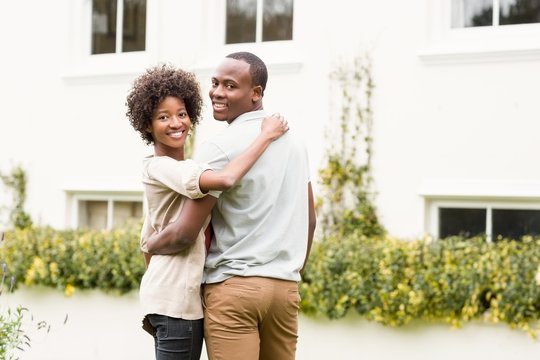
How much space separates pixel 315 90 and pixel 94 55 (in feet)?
8.38

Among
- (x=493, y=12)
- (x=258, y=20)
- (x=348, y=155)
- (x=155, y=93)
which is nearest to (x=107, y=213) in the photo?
(x=258, y=20)

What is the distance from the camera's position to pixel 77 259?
8.62 m

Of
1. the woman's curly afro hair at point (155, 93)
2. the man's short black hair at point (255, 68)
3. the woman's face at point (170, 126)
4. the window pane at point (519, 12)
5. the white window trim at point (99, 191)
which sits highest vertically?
the window pane at point (519, 12)

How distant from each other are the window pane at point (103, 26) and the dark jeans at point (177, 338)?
6.44m

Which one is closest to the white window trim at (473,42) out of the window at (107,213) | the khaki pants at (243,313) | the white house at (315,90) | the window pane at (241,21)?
the white house at (315,90)

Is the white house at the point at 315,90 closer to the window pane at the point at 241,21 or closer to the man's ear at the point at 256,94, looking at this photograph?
the window pane at the point at 241,21

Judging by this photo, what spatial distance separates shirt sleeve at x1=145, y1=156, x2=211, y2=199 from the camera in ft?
11.9

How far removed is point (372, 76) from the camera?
8297 mm

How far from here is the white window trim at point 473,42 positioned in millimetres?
7680

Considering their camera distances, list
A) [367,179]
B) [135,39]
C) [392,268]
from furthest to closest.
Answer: [135,39] < [367,179] < [392,268]

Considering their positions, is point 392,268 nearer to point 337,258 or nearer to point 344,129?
point 337,258

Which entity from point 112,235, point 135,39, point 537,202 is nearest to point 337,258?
point 537,202

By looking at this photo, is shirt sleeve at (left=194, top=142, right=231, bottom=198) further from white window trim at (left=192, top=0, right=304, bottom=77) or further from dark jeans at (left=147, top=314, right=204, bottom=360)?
white window trim at (left=192, top=0, right=304, bottom=77)

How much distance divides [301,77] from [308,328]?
218 centimetres
